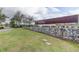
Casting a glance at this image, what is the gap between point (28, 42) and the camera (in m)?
1.91

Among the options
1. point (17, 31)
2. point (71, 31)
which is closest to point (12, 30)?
point (17, 31)

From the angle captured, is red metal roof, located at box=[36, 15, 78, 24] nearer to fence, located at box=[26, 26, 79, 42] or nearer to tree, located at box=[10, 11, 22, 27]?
fence, located at box=[26, 26, 79, 42]

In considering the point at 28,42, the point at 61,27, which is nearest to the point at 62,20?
the point at 61,27

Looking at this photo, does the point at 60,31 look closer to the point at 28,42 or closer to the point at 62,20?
the point at 62,20

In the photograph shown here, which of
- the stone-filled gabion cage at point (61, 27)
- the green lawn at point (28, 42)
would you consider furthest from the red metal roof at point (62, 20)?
the green lawn at point (28, 42)

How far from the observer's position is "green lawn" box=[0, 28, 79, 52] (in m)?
1.89

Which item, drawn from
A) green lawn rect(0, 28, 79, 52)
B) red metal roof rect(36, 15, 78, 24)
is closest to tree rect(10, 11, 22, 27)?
green lawn rect(0, 28, 79, 52)

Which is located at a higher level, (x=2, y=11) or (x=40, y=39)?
(x=2, y=11)
